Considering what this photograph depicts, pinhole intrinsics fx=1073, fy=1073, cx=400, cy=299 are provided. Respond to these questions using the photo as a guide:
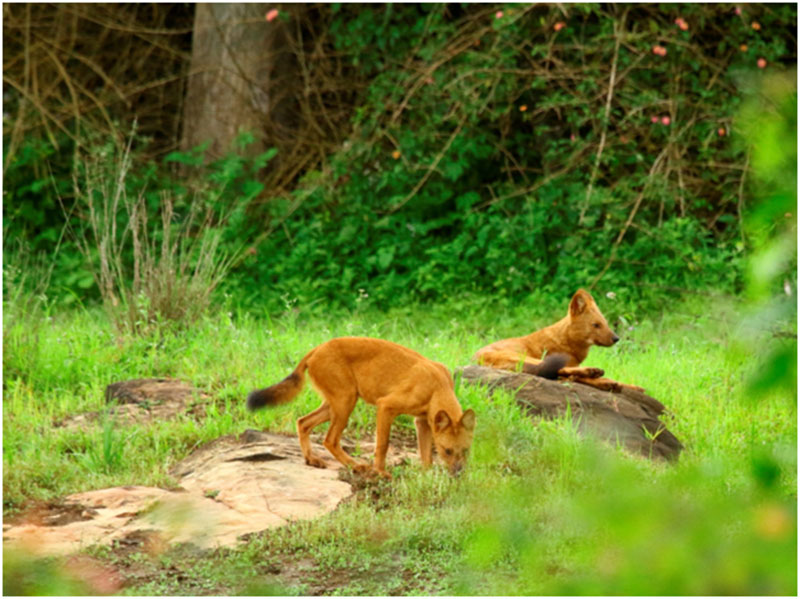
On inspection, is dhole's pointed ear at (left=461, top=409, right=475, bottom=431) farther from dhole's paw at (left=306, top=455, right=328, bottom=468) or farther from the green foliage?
the green foliage

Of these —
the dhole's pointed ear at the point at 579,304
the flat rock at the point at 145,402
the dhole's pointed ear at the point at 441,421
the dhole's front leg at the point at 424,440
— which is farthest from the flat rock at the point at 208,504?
the dhole's pointed ear at the point at 579,304

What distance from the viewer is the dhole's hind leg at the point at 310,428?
5301 mm

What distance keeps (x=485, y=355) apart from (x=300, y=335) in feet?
6.33

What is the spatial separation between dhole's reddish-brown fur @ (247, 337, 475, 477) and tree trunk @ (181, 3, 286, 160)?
23.1ft

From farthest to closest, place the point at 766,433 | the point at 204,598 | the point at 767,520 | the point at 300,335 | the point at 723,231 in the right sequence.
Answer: the point at 723,231 → the point at 300,335 → the point at 766,433 → the point at 204,598 → the point at 767,520

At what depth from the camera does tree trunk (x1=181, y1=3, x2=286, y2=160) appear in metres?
11.8

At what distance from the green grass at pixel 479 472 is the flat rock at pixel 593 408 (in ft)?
0.54

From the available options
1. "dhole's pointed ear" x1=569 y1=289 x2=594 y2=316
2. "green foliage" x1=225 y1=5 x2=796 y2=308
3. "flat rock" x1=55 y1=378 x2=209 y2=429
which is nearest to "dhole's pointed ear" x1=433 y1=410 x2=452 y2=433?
"flat rock" x1=55 y1=378 x2=209 y2=429

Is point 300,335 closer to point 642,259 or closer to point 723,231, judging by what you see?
point 642,259

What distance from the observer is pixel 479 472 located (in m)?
5.09

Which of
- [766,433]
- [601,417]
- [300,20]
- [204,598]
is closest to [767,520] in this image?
[204,598]

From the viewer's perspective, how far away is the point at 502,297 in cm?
1017

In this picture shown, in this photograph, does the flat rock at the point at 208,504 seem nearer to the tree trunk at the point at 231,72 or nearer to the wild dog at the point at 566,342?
the wild dog at the point at 566,342

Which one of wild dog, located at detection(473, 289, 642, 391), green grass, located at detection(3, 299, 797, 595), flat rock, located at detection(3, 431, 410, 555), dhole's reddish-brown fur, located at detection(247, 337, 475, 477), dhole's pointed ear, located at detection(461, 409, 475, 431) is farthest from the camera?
wild dog, located at detection(473, 289, 642, 391)
